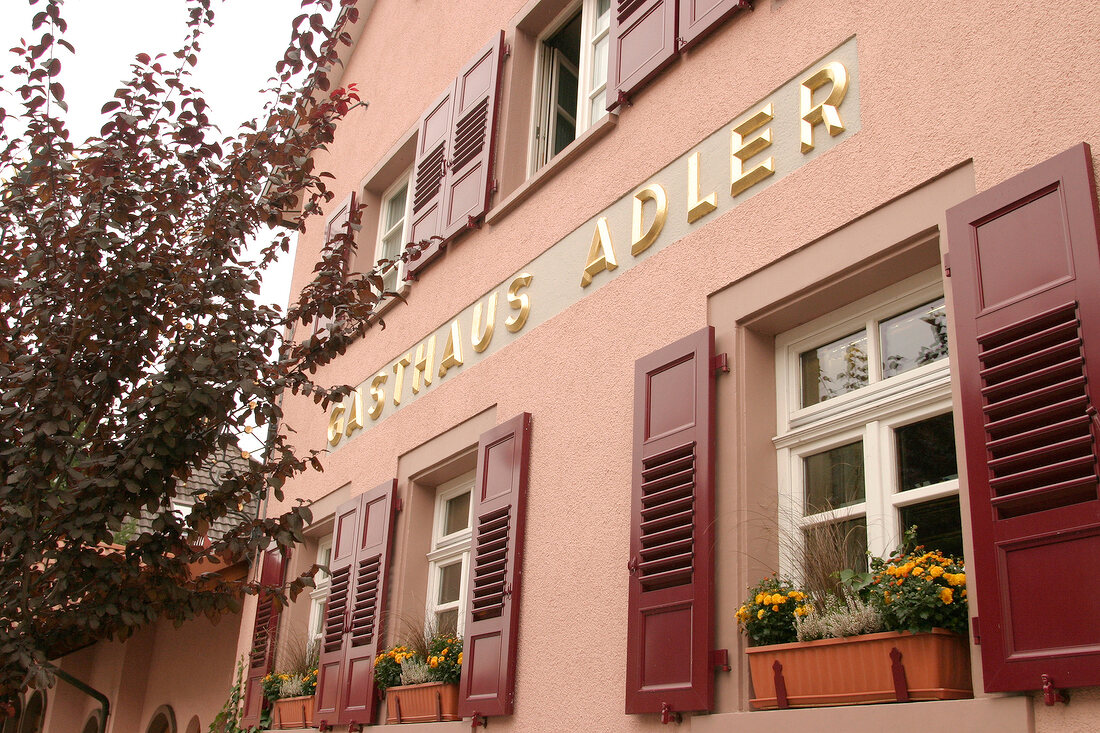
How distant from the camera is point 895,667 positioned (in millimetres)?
3660

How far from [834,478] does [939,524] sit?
22.6 inches

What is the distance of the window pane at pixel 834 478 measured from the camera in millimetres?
4383

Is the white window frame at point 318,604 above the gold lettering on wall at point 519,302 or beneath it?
beneath

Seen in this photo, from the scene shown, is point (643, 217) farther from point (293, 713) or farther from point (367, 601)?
point (293, 713)

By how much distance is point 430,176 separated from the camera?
8.74 metres

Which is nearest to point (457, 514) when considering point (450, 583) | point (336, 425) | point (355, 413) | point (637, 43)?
point (450, 583)

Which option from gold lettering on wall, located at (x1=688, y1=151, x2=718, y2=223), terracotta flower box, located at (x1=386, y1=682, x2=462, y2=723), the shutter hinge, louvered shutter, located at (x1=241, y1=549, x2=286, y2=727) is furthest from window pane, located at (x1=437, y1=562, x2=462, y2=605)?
the shutter hinge

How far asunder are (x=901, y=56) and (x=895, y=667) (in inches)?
93.7

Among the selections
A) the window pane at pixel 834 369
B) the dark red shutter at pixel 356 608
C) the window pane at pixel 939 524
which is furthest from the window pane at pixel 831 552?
the dark red shutter at pixel 356 608

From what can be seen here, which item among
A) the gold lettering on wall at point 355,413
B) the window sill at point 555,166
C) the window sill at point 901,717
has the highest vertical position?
the window sill at point 555,166

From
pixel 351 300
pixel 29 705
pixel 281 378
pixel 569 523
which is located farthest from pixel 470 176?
pixel 29 705

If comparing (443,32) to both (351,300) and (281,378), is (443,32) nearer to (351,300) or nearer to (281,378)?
(351,300)

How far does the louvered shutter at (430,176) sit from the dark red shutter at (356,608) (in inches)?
70.3

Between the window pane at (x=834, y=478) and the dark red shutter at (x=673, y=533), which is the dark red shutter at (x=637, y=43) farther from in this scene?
the window pane at (x=834, y=478)
